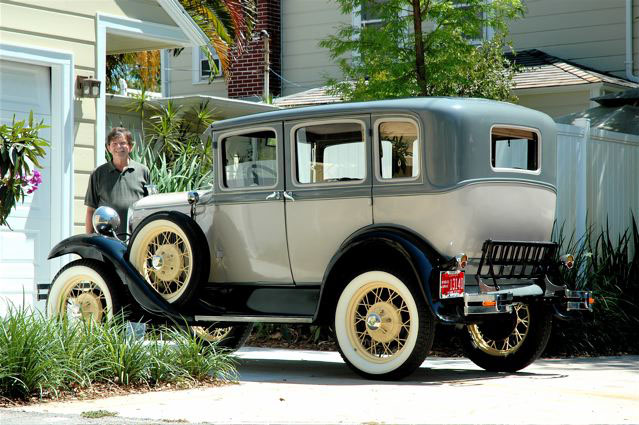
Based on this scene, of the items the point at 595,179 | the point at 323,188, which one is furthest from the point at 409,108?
the point at 595,179

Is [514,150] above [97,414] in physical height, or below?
above

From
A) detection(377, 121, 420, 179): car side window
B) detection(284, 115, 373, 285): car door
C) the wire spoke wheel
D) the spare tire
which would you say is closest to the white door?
the wire spoke wheel

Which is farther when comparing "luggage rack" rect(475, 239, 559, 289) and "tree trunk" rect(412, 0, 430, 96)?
"tree trunk" rect(412, 0, 430, 96)

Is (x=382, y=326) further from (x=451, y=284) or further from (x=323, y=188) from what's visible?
(x=323, y=188)

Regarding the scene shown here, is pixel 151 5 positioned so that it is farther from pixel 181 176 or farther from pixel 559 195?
pixel 559 195

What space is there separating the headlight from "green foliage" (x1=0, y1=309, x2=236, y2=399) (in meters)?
1.52

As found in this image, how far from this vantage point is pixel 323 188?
8500 millimetres

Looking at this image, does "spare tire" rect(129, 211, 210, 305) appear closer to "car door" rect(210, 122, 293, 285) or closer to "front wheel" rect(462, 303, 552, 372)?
"car door" rect(210, 122, 293, 285)

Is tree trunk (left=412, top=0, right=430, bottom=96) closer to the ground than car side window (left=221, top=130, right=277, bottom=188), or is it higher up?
higher up

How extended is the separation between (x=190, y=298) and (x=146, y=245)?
0.65 metres

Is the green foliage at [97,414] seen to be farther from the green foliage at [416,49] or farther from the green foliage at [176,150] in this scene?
the green foliage at [416,49]

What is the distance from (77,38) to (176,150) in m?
4.05

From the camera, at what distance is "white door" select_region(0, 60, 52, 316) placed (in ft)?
35.3

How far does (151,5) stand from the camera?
11.9 metres
